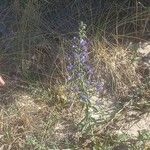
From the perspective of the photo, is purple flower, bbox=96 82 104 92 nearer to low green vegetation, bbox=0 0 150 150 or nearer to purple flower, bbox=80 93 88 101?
low green vegetation, bbox=0 0 150 150

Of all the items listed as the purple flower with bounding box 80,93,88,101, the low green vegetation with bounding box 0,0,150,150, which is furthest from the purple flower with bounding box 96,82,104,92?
the purple flower with bounding box 80,93,88,101

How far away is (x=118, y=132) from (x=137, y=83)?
1.65ft

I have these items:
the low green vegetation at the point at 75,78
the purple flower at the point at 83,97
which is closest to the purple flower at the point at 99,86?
the low green vegetation at the point at 75,78

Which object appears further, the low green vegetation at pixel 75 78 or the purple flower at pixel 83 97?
the low green vegetation at pixel 75 78

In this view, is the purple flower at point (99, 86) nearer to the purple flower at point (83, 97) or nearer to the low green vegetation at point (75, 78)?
the low green vegetation at point (75, 78)

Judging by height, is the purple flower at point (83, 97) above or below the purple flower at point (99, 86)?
above

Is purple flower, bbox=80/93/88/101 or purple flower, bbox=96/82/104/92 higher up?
purple flower, bbox=80/93/88/101

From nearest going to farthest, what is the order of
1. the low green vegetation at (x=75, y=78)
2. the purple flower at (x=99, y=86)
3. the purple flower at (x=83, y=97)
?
the purple flower at (x=83, y=97) → the low green vegetation at (x=75, y=78) → the purple flower at (x=99, y=86)

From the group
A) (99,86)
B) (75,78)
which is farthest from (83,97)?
(99,86)

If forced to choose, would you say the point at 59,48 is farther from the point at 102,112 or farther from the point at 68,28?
the point at 102,112

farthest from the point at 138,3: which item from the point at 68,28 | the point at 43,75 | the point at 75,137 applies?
the point at 75,137

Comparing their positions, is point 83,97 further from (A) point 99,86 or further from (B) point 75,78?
(A) point 99,86

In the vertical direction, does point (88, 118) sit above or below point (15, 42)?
below

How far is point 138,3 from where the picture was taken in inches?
167
